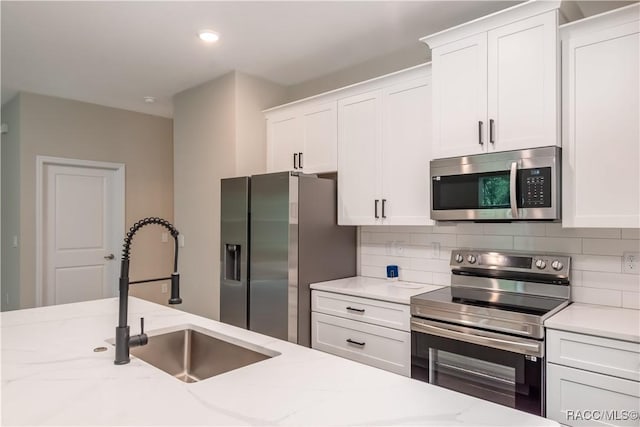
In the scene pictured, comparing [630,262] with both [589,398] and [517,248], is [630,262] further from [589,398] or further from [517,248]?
[589,398]

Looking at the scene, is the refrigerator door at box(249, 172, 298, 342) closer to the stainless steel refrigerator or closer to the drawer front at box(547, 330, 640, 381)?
the stainless steel refrigerator

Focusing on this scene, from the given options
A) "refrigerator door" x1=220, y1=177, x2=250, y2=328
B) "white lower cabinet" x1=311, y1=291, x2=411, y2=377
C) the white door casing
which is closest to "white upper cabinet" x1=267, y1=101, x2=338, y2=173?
"refrigerator door" x1=220, y1=177, x2=250, y2=328

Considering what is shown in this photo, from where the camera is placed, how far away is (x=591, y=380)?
5.69 ft

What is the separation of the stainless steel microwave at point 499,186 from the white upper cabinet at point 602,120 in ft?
0.30

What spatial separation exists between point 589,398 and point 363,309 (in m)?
1.24

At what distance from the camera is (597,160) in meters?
1.95

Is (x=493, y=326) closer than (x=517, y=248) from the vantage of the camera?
Yes

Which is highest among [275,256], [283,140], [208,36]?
[208,36]

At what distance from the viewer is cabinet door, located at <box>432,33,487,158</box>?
2270 millimetres

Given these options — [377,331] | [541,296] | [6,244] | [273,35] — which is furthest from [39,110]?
[541,296]

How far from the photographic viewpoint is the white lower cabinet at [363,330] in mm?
2422

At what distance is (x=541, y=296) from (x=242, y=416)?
1.94m

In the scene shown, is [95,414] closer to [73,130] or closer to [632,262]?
[632,262]

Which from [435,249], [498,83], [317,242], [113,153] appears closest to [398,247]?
[435,249]
